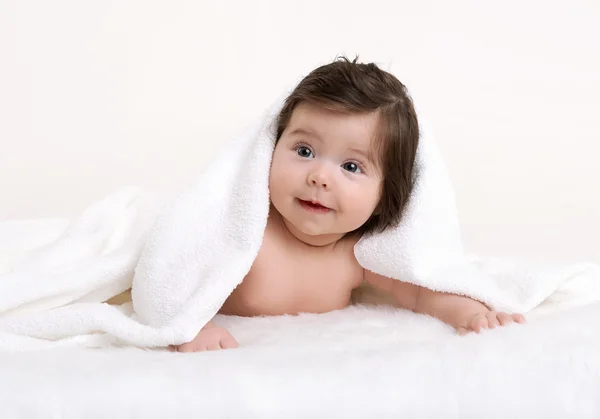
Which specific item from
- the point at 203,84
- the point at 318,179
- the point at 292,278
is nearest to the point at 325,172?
the point at 318,179

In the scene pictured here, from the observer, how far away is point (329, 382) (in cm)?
92

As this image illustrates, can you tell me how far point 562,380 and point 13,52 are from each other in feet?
7.05

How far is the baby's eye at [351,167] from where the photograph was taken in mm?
1238

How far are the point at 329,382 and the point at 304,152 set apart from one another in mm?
444

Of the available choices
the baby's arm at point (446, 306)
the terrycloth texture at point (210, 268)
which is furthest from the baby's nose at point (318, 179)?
the baby's arm at point (446, 306)

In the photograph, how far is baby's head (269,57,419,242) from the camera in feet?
3.97

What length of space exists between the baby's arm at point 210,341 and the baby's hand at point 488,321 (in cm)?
36

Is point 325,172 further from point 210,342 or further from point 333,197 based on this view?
point 210,342

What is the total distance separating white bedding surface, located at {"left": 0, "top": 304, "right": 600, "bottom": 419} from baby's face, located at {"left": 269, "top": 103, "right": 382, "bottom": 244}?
28 centimetres

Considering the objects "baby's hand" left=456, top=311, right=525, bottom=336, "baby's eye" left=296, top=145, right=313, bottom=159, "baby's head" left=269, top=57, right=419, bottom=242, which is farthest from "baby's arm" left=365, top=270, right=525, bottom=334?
"baby's eye" left=296, top=145, right=313, bottom=159

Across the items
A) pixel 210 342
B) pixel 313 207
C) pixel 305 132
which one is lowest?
pixel 210 342

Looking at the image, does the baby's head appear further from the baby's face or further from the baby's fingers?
the baby's fingers

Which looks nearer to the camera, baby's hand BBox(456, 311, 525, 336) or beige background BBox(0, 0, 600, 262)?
baby's hand BBox(456, 311, 525, 336)

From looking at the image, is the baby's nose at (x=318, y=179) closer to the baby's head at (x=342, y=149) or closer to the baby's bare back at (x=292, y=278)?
the baby's head at (x=342, y=149)
